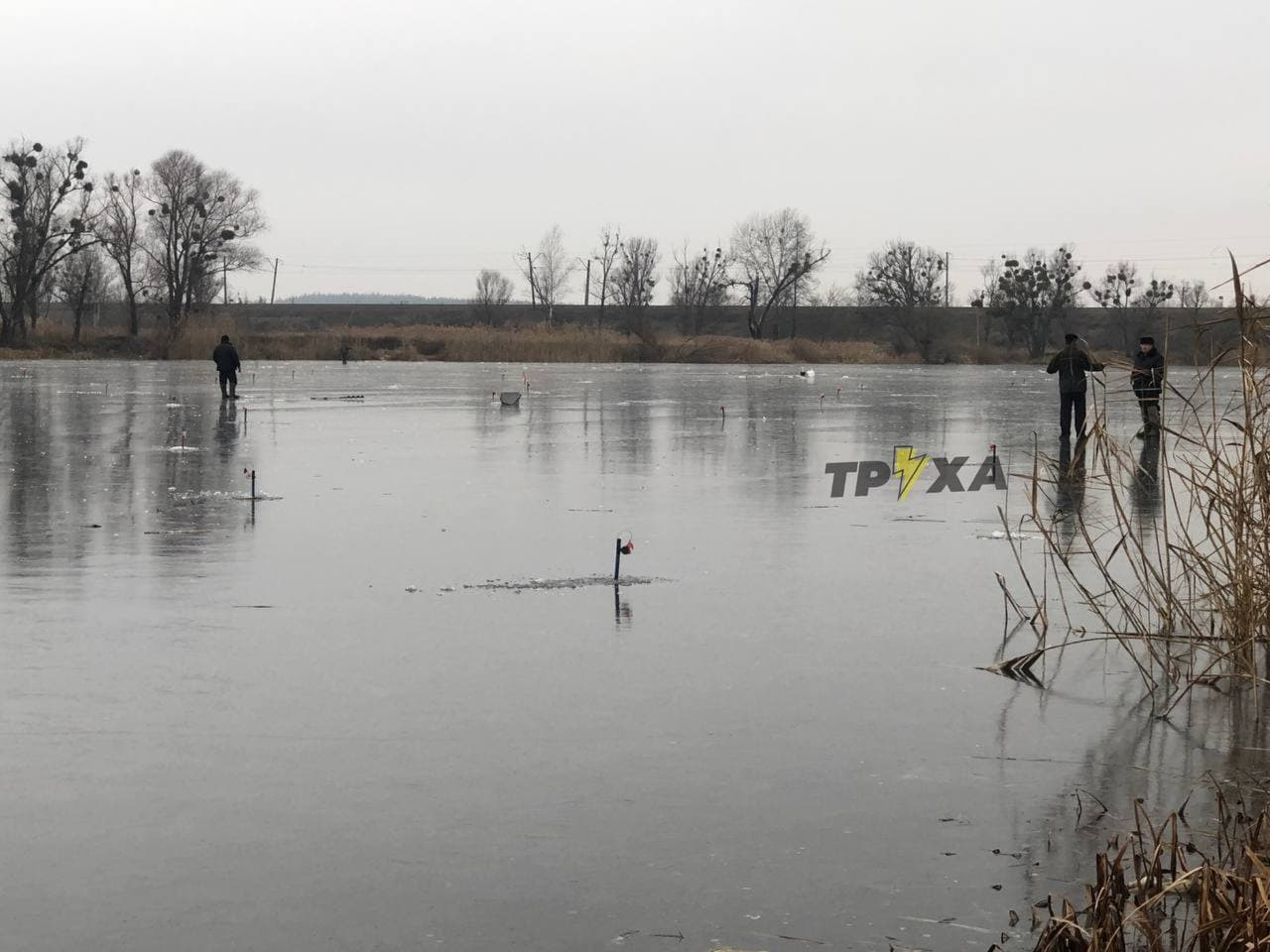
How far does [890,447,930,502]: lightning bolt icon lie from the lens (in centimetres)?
1650

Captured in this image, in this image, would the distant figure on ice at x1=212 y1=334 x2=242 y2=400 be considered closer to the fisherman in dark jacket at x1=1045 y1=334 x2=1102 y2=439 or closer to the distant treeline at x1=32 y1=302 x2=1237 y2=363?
the fisherman in dark jacket at x1=1045 y1=334 x2=1102 y2=439

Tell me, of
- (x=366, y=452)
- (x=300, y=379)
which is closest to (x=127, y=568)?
(x=366, y=452)

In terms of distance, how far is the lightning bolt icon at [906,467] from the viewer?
1650 cm

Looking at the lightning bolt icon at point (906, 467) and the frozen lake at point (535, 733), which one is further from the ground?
the lightning bolt icon at point (906, 467)

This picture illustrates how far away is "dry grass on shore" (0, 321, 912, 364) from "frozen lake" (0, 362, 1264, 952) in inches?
2561

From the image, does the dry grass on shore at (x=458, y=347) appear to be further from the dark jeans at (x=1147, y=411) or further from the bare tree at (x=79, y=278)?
the dark jeans at (x=1147, y=411)

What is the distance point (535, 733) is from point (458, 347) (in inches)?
3121

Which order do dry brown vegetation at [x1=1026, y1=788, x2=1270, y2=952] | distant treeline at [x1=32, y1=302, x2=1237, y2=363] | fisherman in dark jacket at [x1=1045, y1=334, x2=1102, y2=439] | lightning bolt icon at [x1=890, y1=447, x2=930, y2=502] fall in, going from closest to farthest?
dry brown vegetation at [x1=1026, y1=788, x2=1270, y2=952], lightning bolt icon at [x1=890, y1=447, x2=930, y2=502], fisherman in dark jacket at [x1=1045, y1=334, x2=1102, y2=439], distant treeline at [x1=32, y1=302, x2=1237, y2=363]

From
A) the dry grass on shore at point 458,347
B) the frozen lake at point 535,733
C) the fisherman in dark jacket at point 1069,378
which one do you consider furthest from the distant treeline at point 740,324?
the frozen lake at point 535,733

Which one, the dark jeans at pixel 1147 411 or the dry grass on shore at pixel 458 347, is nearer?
the dark jeans at pixel 1147 411

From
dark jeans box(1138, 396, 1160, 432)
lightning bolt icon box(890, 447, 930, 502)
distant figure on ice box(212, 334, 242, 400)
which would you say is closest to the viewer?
dark jeans box(1138, 396, 1160, 432)

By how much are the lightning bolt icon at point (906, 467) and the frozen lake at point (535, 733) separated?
5.86 ft

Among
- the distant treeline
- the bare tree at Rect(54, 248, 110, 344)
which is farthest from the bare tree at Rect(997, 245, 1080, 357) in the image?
the bare tree at Rect(54, 248, 110, 344)

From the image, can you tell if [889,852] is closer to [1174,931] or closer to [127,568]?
[1174,931]
